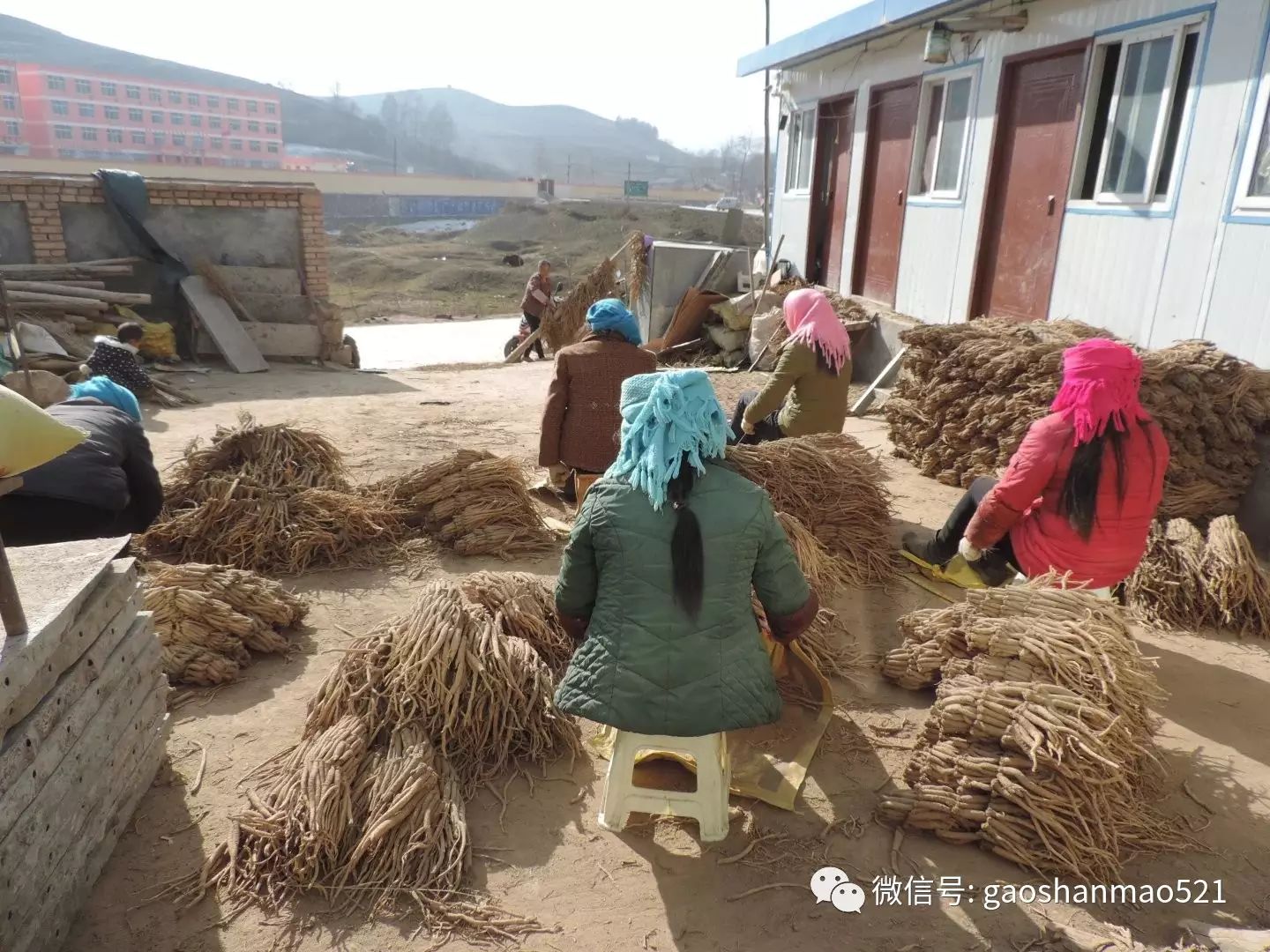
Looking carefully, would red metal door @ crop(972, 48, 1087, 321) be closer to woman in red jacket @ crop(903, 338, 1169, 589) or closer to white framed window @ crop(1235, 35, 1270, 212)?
white framed window @ crop(1235, 35, 1270, 212)

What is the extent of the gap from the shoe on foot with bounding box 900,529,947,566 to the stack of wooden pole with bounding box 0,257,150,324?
9616 millimetres

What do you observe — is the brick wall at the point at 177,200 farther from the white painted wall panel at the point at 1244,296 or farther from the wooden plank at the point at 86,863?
the white painted wall panel at the point at 1244,296

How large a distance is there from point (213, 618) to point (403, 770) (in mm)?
1455

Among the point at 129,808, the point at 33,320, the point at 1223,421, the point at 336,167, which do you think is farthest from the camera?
the point at 336,167

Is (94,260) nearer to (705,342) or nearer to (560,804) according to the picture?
(705,342)

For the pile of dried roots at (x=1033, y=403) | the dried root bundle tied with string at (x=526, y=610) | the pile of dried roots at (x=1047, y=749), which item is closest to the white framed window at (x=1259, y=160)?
the pile of dried roots at (x=1033, y=403)

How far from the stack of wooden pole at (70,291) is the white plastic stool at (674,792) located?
388 inches

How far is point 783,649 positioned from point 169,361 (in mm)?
9865

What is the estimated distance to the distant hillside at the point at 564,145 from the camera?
12744 cm

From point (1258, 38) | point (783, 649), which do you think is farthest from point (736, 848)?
point (1258, 38)

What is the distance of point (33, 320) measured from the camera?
372 inches

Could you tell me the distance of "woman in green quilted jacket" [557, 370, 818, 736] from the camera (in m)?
2.36

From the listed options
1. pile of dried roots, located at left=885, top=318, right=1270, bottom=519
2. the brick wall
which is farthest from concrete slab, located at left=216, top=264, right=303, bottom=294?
pile of dried roots, located at left=885, top=318, right=1270, bottom=519

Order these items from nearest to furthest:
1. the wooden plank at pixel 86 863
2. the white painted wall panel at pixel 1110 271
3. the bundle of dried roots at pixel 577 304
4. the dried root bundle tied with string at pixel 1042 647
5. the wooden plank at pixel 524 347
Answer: the wooden plank at pixel 86 863 < the dried root bundle tied with string at pixel 1042 647 < the white painted wall panel at pixel 1110 271 < the bundle of dried roots at pixel 577 304 < the wooden plank at pixel 524 347
